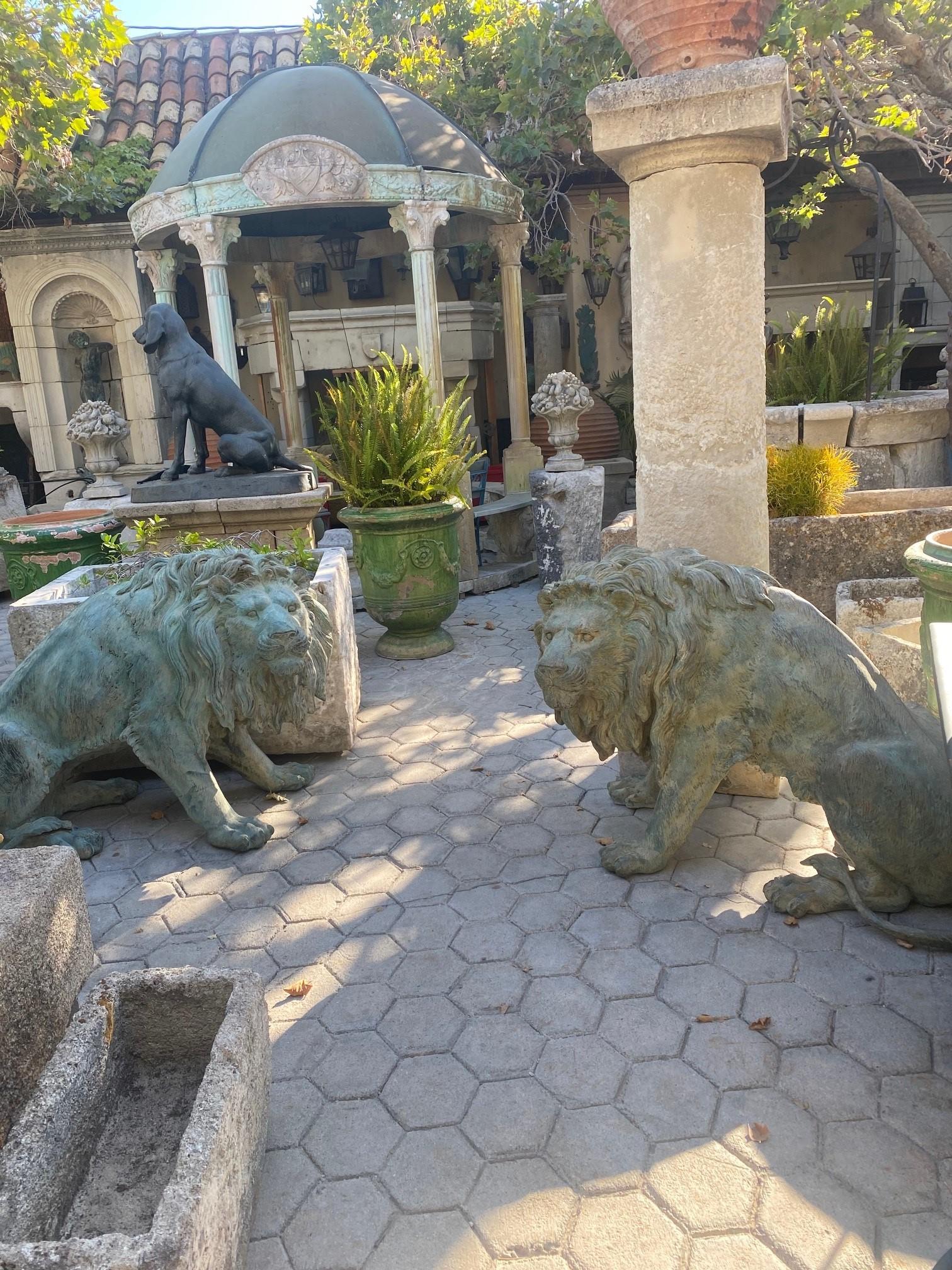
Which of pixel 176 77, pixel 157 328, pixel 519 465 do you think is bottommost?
pixel 519 465

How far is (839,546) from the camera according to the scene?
510cm

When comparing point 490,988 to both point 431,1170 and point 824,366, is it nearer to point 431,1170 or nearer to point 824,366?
point 431,1170

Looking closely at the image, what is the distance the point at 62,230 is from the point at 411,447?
22.9ft

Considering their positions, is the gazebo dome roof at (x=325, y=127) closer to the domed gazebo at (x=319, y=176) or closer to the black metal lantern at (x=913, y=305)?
the domed gazebo at (x=319, y=176)

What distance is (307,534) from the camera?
19.7 ft

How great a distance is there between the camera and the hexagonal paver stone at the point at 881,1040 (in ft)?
7.78

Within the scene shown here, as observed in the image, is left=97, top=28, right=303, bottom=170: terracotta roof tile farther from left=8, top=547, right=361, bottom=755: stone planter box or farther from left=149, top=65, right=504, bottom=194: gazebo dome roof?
left=8, top=547, right=361, bottom=755: stone planter box

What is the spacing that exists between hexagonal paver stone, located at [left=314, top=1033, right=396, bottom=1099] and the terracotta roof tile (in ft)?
34.5

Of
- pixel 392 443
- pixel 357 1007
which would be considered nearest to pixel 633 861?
pixel 357 1007

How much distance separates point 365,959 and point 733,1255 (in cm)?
140

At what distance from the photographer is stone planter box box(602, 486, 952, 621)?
5047mm

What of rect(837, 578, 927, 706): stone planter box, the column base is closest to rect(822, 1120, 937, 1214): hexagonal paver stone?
rect(837, 578, 927, 706): stone planter box

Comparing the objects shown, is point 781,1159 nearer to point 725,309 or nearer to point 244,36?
point 725,309

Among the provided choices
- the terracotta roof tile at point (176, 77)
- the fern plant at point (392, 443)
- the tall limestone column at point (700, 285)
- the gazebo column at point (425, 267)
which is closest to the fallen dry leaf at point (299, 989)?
the tall limestone column at point (700, 285)
